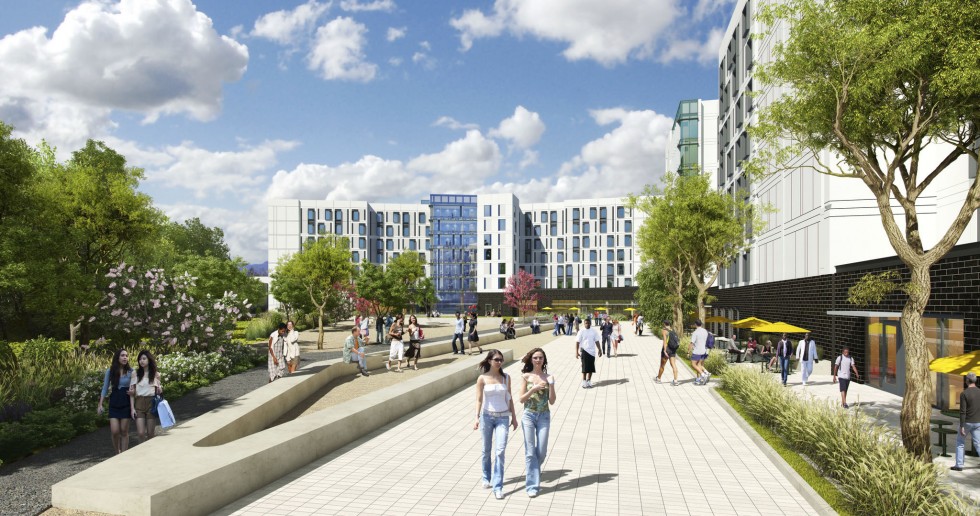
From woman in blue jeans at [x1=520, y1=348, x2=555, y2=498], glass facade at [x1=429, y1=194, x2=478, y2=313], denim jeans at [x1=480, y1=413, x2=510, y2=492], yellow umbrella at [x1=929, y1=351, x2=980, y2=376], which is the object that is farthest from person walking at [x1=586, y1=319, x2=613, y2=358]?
glass facade at [x1=429, y1=194, x2=478, y2=313]

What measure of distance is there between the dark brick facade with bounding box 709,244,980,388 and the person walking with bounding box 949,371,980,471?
514 cm

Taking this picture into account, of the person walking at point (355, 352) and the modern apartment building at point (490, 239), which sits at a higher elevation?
the modern apartment building at point (490, 239)

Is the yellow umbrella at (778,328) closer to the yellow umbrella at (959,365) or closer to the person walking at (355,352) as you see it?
the yellow umbrella at (959,365)

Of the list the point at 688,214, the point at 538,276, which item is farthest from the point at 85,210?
the point at 538,276

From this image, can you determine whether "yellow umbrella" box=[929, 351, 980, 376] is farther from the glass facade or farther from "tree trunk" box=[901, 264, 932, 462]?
the glass facade

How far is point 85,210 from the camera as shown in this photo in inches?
807

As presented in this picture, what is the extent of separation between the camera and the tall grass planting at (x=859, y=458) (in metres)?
6.36

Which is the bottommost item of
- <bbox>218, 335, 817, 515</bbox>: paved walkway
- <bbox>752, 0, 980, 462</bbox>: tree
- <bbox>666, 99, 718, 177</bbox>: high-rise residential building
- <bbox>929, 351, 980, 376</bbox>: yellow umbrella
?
<bbox>218, 335, 817, 515</bbox>: paved walkway

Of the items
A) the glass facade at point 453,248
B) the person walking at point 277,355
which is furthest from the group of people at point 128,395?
the glass facade at point 453,248

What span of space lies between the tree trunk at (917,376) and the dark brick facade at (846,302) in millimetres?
6153

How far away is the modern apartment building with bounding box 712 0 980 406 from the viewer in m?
15.2

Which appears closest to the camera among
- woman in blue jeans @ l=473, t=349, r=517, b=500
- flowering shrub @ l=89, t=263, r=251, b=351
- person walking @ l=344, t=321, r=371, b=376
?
woman in blue jeans @ l=473, t=349, r=517, b=500

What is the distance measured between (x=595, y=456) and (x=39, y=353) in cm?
1437

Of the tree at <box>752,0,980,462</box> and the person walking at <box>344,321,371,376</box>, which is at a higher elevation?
the tree at <box>752,0,980,462</box>
